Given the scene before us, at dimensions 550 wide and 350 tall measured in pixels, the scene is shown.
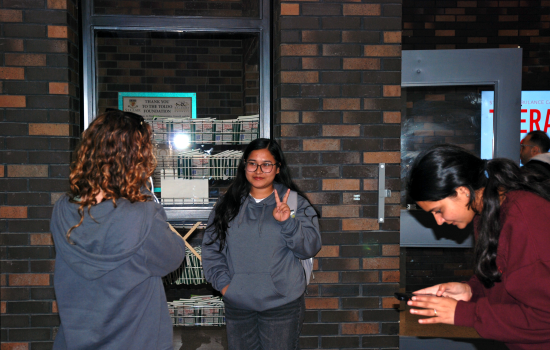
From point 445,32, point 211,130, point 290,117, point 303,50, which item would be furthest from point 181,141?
point 445,32

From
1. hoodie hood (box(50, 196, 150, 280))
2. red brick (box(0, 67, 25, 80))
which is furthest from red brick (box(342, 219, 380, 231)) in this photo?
red brick (box(0, 67, 25, 80))

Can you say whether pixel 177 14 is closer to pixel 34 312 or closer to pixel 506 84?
pixel 34 312

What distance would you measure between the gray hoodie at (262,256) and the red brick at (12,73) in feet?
5.94

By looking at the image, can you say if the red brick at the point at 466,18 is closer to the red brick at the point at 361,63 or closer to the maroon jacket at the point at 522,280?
the red brick at the point at 361,63

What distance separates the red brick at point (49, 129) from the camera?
9.59 feet

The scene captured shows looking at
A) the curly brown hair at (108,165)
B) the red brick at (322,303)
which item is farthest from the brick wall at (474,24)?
the curly brown hair at (108,165)

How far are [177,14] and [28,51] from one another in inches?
42.8

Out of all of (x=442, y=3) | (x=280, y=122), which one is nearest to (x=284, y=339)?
(x=280, y=122)

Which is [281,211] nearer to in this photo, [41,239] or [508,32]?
[41,239]

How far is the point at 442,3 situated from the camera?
17.2ft

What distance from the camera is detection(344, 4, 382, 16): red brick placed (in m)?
3.00

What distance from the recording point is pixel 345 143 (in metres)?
3.03

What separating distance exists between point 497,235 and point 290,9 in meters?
2.14

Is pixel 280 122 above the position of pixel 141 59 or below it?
below
